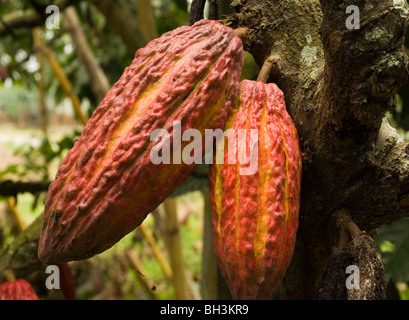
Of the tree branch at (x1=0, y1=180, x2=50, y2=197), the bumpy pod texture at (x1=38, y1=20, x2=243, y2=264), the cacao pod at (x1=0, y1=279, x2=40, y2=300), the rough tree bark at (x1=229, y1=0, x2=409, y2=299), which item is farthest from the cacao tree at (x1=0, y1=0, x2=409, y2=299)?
the tree branch at (x1=0, y1=180, x2=50, y2=197)

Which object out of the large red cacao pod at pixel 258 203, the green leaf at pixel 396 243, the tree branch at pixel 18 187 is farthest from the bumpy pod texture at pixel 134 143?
the green leaf at pixel 396 243

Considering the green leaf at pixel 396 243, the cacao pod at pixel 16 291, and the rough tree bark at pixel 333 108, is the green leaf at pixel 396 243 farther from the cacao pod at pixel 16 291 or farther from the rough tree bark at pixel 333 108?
the cacao pod at pixel 16 291

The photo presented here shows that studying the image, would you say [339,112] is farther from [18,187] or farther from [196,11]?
[18,187]

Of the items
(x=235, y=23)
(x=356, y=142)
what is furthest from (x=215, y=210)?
(x=235, y=23)

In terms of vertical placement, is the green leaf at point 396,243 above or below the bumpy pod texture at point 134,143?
below

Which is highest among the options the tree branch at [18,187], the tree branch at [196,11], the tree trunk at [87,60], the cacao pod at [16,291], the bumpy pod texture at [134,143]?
the tree branch at [196,11]

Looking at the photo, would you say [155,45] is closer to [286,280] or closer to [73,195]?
[73,195]

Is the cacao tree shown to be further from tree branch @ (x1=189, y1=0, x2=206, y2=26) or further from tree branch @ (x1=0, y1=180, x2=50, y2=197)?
tree branch @ (x1=0, y1=180, x2=50, y2=197)

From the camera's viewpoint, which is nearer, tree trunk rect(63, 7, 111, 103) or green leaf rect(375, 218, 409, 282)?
green leaf rect(375, 218, 409, 282)
